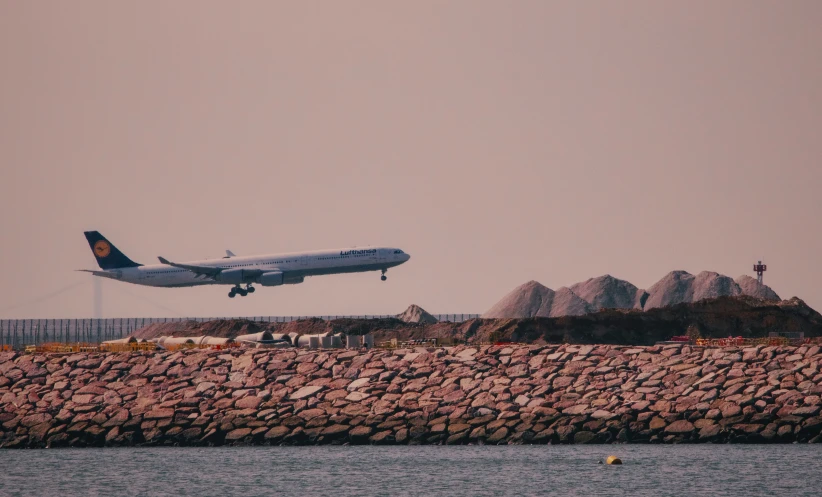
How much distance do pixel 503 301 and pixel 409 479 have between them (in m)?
97.2

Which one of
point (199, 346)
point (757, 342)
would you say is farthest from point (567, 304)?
point (199, 346)

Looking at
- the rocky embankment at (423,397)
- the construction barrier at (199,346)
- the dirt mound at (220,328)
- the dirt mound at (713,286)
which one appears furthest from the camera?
the dirt mound at (713,286)

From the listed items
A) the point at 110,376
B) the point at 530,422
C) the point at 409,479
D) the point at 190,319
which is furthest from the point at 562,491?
the point at 190,319

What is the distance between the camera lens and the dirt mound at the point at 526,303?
15262 centimetres

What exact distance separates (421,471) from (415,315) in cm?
7656

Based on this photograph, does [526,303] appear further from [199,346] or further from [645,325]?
[199,346]

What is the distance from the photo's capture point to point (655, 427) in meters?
70.1

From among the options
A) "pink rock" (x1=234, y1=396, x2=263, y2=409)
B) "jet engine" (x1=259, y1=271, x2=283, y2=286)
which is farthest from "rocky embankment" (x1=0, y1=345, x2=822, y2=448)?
"jet engine" (x1=259, y1=271, x2=283, y2=286)

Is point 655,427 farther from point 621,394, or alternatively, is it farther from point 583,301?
point 583,301

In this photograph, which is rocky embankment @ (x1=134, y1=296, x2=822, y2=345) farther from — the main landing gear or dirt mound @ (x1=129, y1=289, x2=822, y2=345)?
the main landing gear

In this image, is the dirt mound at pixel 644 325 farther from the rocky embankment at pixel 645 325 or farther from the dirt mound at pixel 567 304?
the dirt mound at pixel 567 304

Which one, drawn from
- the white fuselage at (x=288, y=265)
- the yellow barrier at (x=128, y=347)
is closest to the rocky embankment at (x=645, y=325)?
the white fuselage at (x=288, y=265)

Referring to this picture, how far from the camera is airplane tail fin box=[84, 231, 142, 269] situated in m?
147

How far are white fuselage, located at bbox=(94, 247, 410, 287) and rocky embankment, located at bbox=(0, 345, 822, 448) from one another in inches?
1493
